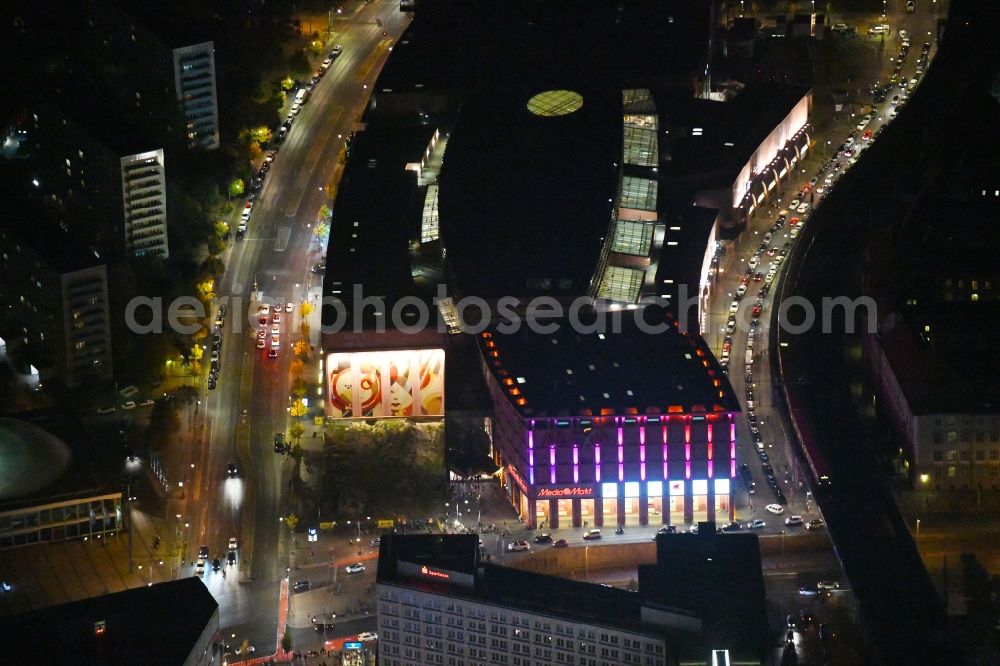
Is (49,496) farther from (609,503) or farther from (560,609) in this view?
(560,609)

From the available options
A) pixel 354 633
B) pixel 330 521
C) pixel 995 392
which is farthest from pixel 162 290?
pixel 995 392

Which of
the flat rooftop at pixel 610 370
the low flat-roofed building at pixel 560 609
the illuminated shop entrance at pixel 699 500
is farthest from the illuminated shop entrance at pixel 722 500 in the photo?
the low flat-roofed building at pixel 560 609

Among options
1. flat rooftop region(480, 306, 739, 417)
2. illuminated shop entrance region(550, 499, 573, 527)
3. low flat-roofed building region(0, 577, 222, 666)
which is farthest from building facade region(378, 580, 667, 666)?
flat rooftop region(480, 306, 739, 417)

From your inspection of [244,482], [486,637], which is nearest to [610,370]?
[244,482]

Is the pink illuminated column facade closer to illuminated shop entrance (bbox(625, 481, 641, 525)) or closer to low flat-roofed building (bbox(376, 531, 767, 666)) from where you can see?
illuminated shop entrance (bbox(625, 481, 641, 525))

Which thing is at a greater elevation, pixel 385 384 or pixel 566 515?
pixel 385 384

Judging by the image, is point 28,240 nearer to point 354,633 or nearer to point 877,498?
point 354,633
